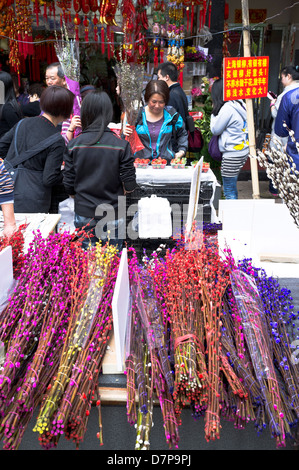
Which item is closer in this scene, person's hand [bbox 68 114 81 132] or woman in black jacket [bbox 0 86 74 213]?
woman in black jacket [bbox 0 86 74 213]

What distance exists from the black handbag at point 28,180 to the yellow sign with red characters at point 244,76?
4.84 feet

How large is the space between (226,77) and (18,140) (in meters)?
1.72

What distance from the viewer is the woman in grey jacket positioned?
454cm

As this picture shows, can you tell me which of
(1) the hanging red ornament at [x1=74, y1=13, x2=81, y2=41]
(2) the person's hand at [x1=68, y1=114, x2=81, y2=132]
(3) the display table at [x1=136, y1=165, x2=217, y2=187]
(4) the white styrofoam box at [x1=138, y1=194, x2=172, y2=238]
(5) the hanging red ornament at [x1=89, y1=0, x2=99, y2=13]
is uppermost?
(5) the hanging red ornament at [x1=89, y1=0, x2=99, y2=13]

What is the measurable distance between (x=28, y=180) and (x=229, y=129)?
2.42 metres

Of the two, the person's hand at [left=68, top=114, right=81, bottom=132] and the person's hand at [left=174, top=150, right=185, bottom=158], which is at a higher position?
the person's hand at [left=68, top=114, right=81, bottom=132]

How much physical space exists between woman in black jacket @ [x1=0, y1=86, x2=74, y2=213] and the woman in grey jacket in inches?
79.1

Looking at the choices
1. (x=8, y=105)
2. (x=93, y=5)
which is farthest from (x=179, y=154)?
(x=93, y=5)

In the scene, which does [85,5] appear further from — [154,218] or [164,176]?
[154,218]

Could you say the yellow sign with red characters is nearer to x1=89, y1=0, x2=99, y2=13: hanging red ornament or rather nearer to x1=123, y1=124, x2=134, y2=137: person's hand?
x1=123, y1=124, x2=134, y2=137: person's hand

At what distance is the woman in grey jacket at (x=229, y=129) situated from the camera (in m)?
4.54

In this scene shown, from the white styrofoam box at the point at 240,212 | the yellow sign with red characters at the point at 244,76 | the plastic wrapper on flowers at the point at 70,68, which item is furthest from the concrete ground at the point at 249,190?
the white styrofoam box at the point at 240,212

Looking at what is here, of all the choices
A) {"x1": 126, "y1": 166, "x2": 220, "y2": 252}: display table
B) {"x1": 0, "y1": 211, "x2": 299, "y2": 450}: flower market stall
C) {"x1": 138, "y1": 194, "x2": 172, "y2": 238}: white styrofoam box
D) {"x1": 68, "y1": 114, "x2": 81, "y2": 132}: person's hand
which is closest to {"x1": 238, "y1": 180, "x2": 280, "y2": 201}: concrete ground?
{"x1": 126, "y1": 166, "x2": 220, "y2": 252}: display table

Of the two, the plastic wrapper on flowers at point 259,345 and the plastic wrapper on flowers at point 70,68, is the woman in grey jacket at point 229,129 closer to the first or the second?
the plastic wrapper on flowers at point 70,68
